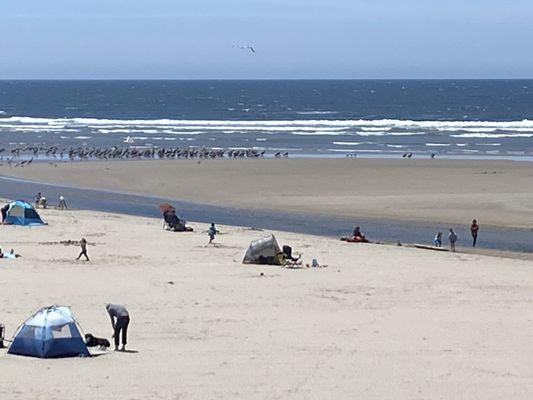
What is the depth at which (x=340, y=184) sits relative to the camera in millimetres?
45250

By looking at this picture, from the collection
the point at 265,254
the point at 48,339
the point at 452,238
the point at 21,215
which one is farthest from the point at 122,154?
the point at 48,339

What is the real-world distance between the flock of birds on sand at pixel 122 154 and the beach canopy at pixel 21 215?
2548cm

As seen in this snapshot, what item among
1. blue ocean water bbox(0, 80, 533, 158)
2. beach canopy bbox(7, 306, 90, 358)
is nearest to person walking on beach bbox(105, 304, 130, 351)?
beach canopy bbox(7, 306, 90, 358)

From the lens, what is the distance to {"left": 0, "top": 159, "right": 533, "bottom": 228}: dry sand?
37531 mm

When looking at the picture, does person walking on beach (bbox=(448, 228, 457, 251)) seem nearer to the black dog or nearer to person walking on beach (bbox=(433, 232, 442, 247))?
person walking on beach (bbox=(433, 232, 442, 247))

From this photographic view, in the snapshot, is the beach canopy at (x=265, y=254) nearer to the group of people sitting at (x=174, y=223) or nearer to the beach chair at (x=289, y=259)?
the beach chair at (x=289, y=259)

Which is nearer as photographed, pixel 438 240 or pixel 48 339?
pixel 48 339

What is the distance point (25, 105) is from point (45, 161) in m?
83.1

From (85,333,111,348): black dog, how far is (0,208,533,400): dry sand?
0.37m

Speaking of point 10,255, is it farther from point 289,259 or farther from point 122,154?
point 122,154

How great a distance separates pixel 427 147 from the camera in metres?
67.5

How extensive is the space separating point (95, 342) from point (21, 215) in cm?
1621

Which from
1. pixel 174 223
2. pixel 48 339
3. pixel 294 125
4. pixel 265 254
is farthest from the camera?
pixel 294 125

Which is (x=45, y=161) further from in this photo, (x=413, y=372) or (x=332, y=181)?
(x=413, y=372)
